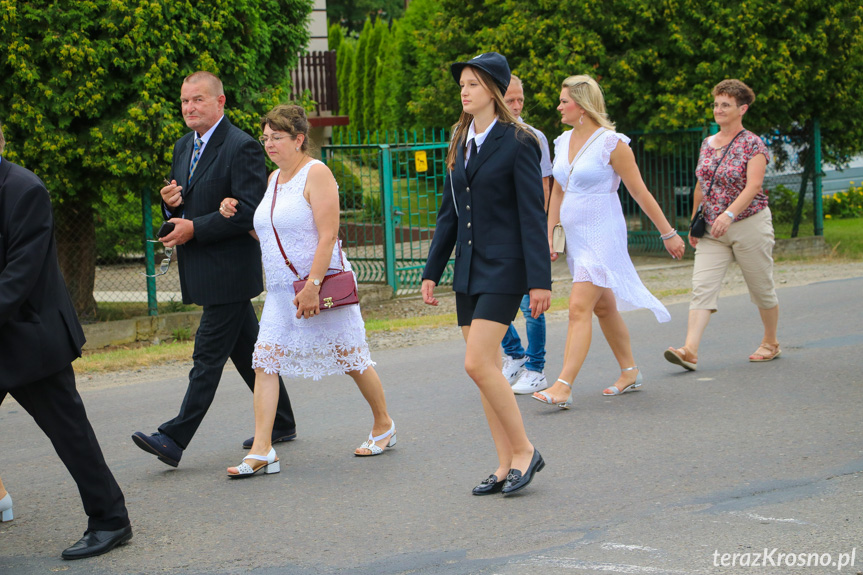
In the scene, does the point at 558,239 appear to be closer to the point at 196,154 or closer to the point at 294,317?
the point at 294,317

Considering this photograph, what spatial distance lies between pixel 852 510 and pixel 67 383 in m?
3.36

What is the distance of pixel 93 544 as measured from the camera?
4258 mm

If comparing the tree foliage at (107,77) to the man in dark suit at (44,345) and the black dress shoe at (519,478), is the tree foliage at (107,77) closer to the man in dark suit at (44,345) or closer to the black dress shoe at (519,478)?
the man in dark suit at (44,345)

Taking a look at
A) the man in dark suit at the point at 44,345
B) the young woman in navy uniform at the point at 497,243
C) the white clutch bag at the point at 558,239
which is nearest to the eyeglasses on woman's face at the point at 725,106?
the white clutch bag at the point at 558,239

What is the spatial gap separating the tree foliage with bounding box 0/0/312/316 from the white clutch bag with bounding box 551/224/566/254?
4.79m

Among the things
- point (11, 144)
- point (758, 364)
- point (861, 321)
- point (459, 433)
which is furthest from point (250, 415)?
point (861, 321)

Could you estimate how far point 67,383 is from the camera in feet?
13.8

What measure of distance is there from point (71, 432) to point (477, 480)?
6.55 ft

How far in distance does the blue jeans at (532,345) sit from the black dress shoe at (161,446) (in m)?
2.66

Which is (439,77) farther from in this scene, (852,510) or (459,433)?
(852,510)

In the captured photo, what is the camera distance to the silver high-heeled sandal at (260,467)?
17.5 feet

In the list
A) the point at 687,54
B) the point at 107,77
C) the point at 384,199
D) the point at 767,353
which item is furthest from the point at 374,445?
the point at 687,54

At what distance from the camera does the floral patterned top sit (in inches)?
293

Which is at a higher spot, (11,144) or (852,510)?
(11,144)
